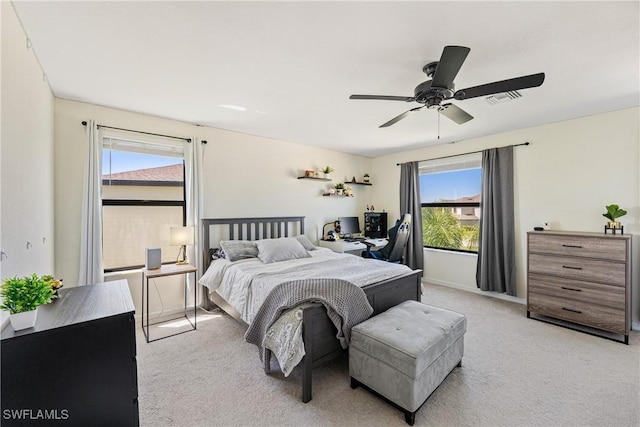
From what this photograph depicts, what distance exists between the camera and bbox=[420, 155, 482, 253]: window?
451 cm

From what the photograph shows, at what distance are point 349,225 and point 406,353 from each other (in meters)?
3.73

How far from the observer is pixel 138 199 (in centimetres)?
330

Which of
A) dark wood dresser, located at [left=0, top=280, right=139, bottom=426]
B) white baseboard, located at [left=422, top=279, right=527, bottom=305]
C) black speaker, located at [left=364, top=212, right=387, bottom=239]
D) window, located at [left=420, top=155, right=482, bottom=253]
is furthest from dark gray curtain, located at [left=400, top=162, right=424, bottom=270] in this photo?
dark wood dresser, located at [left=0, top=280, right=139, bottom=426]

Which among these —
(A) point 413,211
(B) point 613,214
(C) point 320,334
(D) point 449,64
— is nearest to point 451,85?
(D) point 449,64

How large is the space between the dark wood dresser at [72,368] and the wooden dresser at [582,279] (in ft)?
13.7

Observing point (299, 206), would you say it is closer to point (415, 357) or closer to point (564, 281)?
point (415, 357)

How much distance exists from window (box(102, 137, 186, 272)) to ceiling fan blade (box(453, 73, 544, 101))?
3323 millimetres

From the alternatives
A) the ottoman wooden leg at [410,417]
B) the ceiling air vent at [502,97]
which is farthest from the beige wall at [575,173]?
the ottoman wooden leg at [410,417]

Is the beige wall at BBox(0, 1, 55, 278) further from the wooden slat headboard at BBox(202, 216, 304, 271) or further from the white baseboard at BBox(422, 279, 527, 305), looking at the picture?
the white baseboard at BBox(422, 279, 527, 305)

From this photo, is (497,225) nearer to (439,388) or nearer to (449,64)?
(439,388)

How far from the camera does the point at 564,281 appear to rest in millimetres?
3119

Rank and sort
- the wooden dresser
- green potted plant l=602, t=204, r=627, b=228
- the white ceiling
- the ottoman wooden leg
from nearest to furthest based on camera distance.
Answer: the white ceiling, the ottoman wooden leg, the wooden dresser, green potted plant l=602, t=204, r=627, b=228

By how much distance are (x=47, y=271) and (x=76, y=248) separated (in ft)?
1.52

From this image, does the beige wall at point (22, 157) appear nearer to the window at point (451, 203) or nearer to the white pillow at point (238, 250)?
the white pillow at point (238, 250)
